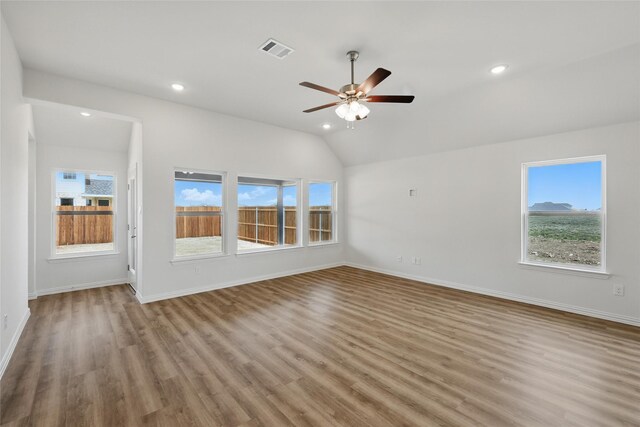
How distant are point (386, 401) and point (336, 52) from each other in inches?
126

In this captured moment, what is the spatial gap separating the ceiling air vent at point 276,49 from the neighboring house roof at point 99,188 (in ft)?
13.9

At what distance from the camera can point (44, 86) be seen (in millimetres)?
3469

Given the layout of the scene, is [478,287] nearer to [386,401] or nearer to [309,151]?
[386,401]

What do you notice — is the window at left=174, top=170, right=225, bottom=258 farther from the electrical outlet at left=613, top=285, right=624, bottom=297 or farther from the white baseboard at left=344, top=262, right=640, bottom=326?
the electrical outlet at left=613, top=285, right=624, bottom=297

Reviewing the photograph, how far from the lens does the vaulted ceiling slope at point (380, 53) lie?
2.40m

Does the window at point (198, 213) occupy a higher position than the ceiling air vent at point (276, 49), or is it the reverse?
the ceiling air vent at point (276, 49)

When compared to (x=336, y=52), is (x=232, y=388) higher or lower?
lower

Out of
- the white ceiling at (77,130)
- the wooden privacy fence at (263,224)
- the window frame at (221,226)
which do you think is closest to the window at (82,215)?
the white ceiling at (77,130)

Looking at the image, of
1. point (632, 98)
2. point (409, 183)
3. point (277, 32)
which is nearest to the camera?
point (277, 32)

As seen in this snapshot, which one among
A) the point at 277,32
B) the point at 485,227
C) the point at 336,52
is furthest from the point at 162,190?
the point at 485,227

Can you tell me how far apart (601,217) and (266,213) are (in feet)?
17.5

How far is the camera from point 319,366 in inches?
100

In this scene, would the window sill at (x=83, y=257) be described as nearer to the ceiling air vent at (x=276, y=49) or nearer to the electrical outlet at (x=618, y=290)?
the ceiling air vent at (x=276, y=49)

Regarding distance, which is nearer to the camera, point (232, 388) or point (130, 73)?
point (232, 388)
